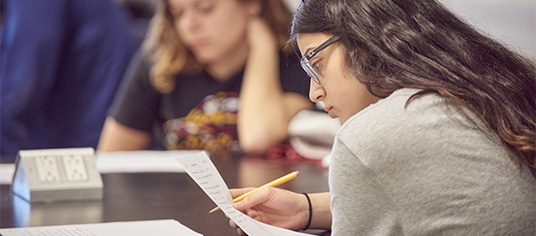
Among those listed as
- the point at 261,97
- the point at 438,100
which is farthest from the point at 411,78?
the point at 261,97

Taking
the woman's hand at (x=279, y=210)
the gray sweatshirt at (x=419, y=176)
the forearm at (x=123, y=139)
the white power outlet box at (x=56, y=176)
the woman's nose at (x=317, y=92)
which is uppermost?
the woman's nose at (x=317, y=92)

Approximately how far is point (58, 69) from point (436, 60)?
2.55 m

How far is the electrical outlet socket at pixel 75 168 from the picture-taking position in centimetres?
162

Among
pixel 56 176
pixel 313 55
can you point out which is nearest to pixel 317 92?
pixel 313 55

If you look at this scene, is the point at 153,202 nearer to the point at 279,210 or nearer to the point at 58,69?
the point at 279,210

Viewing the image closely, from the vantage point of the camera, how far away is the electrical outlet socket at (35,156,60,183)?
159 cm

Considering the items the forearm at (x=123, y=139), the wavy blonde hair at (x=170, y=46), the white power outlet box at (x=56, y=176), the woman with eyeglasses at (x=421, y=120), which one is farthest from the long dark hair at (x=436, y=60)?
the forearm at (x=123, y=139)

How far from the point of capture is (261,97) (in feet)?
8.57

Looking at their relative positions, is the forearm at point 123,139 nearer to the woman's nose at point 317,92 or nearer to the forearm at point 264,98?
the forearm at point 264,98

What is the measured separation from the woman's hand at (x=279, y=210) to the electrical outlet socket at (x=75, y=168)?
46 centimetres

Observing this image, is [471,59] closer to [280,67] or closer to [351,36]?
[351,36]

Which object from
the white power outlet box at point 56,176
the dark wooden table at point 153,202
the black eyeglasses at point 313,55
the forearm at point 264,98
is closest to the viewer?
the black eyeglasses at point 313,55

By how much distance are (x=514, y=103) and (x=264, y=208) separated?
41 centimetres

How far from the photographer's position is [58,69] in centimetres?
340
